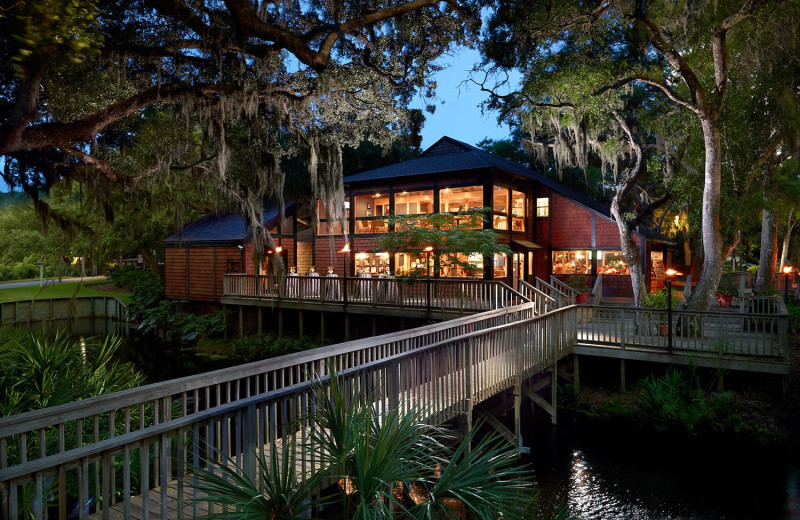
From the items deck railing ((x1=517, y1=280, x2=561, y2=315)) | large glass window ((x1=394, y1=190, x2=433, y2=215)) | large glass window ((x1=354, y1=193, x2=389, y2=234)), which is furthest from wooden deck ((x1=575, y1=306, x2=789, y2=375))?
large glass window ((x1=354, y1=193, x2=389, y2=234))

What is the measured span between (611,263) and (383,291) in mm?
10644

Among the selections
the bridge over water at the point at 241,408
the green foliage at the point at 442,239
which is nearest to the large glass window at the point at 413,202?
the green foliage at the point at 442,239

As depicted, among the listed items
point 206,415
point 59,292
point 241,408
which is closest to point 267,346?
point 241,408

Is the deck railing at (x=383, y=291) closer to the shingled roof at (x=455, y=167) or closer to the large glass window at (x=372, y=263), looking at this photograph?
the large glass window at (x=372, y=263)

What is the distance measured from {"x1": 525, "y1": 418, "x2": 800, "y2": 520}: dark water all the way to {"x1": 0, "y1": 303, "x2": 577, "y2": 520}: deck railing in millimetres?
1752

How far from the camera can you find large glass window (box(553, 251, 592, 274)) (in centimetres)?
2122

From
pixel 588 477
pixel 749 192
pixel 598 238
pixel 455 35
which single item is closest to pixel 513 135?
pixel 598 238

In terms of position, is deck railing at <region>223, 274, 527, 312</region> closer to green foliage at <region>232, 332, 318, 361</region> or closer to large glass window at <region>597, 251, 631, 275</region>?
green foliage at <region>232, 332, 318, 361</region>

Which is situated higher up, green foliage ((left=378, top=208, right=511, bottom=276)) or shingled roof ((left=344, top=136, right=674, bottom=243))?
shingled roof ((left=344, top=136, right=674, bottom=243))

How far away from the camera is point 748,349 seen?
33.1 feet

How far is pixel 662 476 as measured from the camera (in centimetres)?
834

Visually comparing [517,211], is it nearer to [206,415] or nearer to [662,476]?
[662,476]

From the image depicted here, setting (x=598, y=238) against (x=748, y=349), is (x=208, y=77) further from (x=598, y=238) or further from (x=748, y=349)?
(x=598, y=238)

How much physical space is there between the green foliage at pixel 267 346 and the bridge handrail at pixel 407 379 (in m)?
9.07
